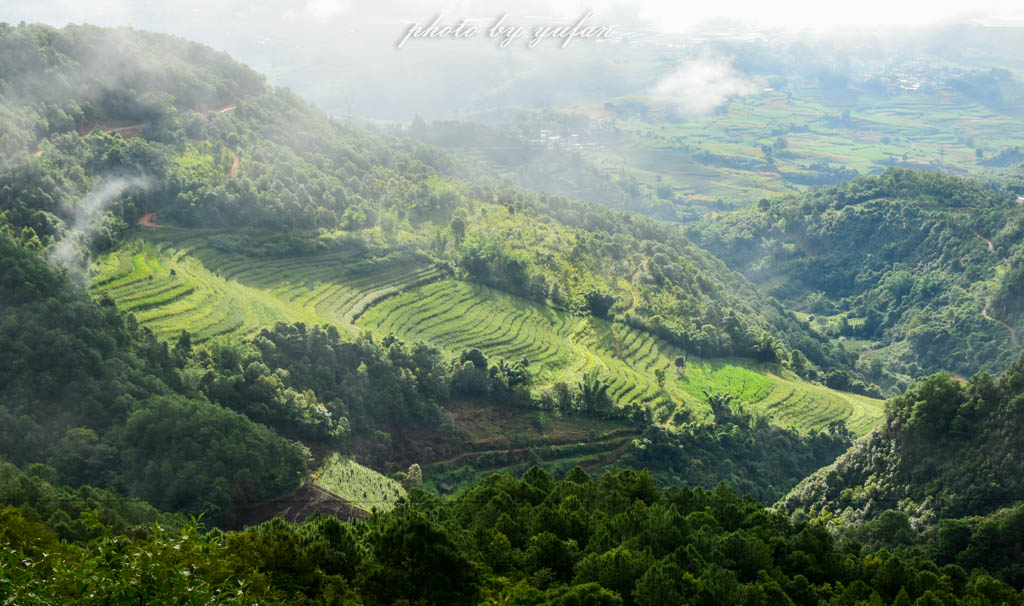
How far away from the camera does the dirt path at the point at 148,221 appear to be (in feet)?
215

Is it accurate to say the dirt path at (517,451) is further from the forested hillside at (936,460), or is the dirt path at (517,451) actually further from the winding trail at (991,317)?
the winding trail at (991,317)

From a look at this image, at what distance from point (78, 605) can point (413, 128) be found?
528 ft

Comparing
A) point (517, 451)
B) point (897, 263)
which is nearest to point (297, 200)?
point (517, 451)

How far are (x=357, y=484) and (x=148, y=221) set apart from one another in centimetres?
3249

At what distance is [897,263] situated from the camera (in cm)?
11419

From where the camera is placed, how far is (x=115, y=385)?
4288cm

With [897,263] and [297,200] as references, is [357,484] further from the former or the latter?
[897,263]

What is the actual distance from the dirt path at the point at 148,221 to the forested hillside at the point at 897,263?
242 feet

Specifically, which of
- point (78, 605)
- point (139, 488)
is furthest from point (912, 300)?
point (78, 605)

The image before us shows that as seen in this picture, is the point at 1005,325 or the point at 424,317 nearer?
the point at 424,317

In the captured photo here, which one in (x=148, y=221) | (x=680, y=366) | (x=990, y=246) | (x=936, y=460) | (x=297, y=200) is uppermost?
(x=148, y=221)

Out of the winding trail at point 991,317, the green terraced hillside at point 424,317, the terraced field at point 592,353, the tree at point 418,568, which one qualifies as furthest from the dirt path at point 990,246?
the tree at point 418,568

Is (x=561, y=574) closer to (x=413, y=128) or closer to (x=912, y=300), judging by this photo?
(x=912, y=300)

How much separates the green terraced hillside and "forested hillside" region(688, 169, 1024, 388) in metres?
26.2
